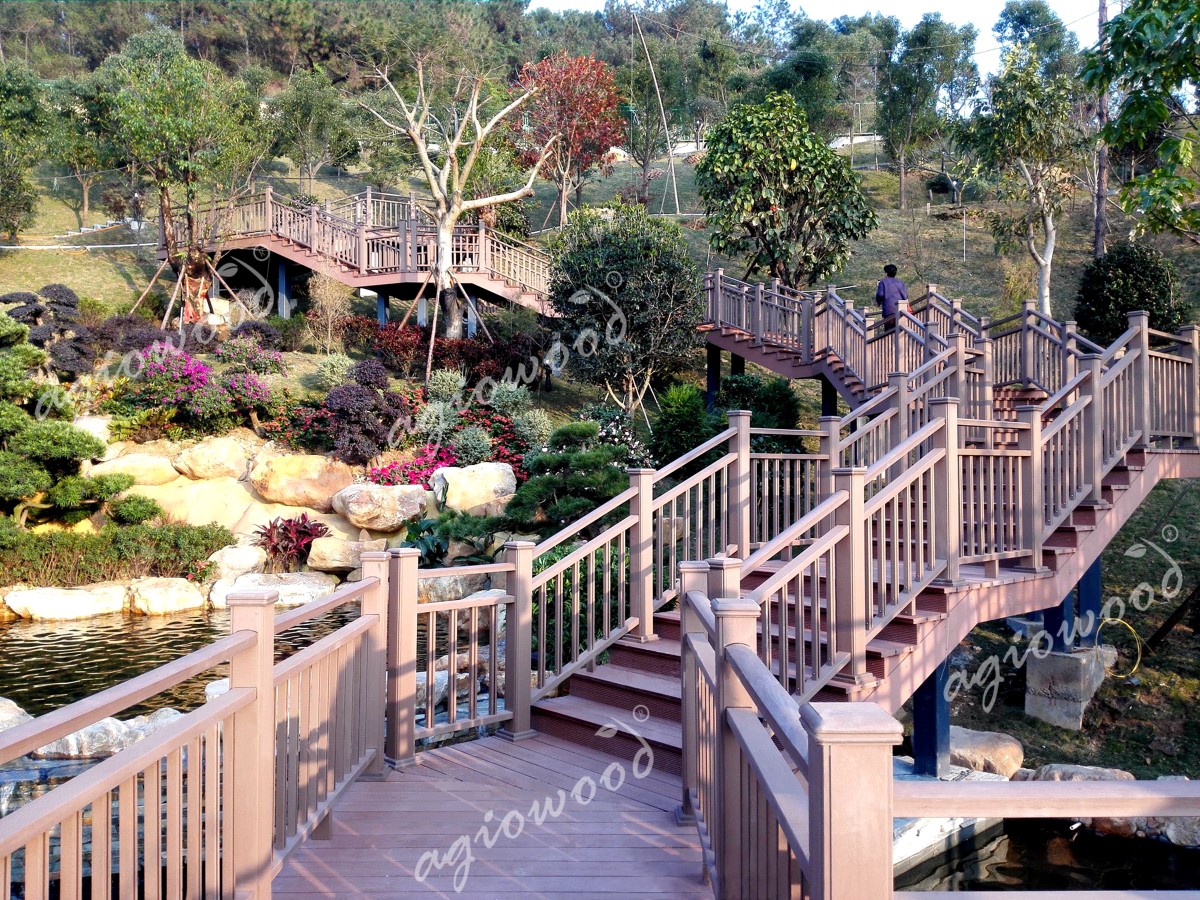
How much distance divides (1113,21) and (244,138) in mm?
22423

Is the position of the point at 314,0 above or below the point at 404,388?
above

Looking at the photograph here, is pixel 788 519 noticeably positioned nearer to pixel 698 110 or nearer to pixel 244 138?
pixel 244 138

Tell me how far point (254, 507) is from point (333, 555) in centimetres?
222

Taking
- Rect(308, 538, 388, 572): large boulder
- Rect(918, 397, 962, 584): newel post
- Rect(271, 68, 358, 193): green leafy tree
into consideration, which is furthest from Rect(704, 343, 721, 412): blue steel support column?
Rect(271, 68, 358, 193): green leafy tree

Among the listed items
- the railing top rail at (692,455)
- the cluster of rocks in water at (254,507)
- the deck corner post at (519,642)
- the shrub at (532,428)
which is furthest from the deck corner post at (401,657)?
the shrub at (532,428)

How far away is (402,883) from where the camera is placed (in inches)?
154

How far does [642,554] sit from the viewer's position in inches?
273

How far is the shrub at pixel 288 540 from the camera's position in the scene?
15.3m

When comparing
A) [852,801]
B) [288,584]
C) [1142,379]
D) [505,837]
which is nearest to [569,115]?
[288,584]

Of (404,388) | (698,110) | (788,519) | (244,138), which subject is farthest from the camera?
(698,110)

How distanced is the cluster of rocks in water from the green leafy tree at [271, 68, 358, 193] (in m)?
21.2

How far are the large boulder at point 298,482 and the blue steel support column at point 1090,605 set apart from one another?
38.5 ft

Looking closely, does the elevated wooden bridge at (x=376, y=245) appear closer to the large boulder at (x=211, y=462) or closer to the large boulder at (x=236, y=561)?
the large boulder at (x=211, y=462)

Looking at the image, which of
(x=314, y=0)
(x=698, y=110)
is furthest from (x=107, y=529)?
(x=314, y=0)
